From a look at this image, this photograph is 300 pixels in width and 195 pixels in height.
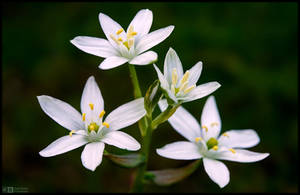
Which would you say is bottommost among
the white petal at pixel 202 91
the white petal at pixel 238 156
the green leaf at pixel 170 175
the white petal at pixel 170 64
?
the green leaf at pixel 170 175

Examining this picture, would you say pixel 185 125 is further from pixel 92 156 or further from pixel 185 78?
pixel 92 156

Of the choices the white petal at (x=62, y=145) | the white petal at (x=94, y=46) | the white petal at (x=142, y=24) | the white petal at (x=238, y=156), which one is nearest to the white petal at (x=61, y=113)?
the white petal at (x=62, y=145)

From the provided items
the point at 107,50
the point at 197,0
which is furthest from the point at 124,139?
the point at 197,0

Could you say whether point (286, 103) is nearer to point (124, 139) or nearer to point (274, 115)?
point (274, 115)

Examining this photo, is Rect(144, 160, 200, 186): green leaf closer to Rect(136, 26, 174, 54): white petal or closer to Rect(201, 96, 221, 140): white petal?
Rect(201, 96, 221, 140): white petal

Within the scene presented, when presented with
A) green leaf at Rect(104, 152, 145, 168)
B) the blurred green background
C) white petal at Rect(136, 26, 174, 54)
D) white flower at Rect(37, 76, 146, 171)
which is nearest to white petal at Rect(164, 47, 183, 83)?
white petal at Rect(136, 26, 174, 54)

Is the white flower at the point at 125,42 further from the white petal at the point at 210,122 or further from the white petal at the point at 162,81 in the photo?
the white petal at the point at 210,122

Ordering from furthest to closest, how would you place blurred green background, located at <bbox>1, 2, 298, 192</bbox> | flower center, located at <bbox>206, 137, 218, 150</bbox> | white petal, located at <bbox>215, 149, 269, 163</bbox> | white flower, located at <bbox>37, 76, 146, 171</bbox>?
blurred green background, located at <bbox>1, 2, 298, 192</bbox>
flower center, located at <bbox>206, 137, 218, 150</bbox>
white petal, located at <bbox>215, 149, 269, 163</bbox>
white flower, located at <bbox>37, 76, 146, 171</bbox>
